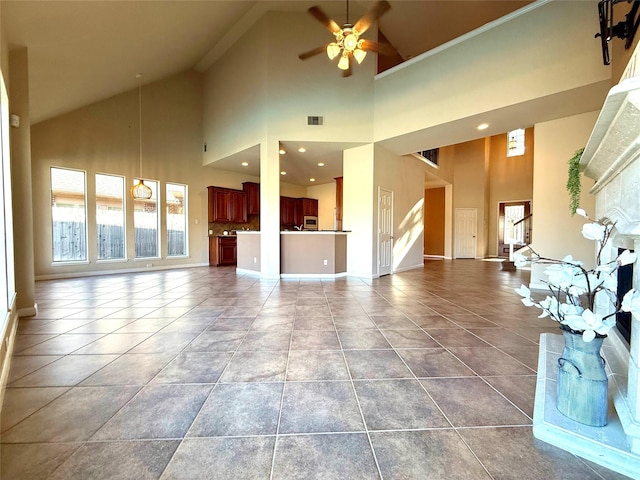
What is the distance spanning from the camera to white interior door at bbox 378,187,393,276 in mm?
6406

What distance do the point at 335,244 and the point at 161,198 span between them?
511 centimetres

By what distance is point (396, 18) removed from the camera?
637 cm

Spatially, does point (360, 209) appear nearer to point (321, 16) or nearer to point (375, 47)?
point (375, 47)

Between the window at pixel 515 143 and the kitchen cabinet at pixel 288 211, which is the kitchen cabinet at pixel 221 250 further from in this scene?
the window at pixel 515 143

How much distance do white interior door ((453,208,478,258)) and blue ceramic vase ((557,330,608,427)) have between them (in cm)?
1045

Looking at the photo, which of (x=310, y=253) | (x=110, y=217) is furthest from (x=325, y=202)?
(x=110, y=217)

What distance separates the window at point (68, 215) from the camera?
5969 mm

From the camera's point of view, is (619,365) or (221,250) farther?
(221,250)

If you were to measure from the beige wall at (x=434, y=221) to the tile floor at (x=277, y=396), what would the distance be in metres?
8.36

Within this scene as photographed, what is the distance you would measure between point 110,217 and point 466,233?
467 inches

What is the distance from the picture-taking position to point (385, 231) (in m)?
6.64

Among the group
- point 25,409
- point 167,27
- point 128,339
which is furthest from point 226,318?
point 167,27

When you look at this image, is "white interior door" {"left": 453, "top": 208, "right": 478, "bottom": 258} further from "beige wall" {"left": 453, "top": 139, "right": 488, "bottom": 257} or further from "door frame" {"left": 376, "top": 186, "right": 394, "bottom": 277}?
"door frame" {"left": 376, "top": 186, "right": 394, "bottom": 277}

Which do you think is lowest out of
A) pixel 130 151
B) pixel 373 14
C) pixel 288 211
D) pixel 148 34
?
pixel 288 211
